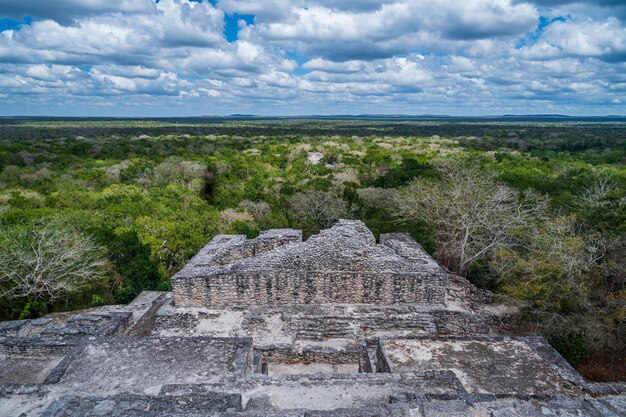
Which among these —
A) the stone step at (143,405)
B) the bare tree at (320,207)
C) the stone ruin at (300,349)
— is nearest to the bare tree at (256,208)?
the bare tree at (320,207)

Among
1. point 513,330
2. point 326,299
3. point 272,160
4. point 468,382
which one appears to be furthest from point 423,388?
point 272,160

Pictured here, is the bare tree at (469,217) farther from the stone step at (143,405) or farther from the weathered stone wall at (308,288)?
the stone step at (143,405)

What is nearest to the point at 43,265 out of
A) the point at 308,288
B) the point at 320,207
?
the point at 308,288

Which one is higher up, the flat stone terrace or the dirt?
the flat stone terrace

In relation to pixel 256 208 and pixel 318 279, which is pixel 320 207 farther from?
pixel 318 279

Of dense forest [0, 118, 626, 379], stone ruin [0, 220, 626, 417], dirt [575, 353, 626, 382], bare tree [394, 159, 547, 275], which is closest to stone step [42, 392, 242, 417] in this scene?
stone ruin [0, 220, 626, 417]

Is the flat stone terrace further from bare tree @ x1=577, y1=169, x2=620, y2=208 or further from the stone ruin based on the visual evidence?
bare tree @ x1=577, y1=169, x2=620, y2=208

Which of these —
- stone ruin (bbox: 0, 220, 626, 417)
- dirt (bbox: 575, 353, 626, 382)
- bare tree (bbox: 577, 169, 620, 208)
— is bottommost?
dirt (bbox: 575, 353, 626, 382)
